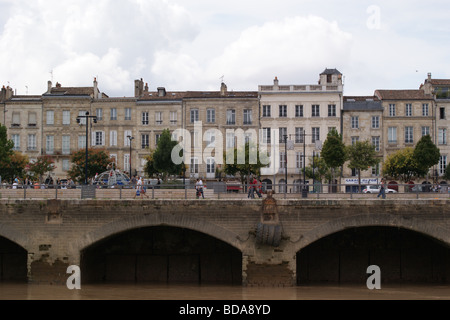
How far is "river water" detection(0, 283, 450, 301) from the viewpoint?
2691 centimetres

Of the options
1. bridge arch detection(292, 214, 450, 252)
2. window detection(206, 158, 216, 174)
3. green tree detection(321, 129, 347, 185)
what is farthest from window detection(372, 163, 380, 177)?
bridge arch detection(292, 214, 450, 252)

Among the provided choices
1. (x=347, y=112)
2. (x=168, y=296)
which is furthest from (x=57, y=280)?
(x=347, y=112)

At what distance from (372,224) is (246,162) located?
3139cm

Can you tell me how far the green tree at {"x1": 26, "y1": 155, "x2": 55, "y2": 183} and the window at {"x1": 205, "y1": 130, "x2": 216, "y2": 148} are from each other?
15.1 metres

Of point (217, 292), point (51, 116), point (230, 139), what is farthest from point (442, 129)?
point (217, 292)

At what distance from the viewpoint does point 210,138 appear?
6700 centimetres

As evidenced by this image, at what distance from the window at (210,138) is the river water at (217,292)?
36821 millimetres

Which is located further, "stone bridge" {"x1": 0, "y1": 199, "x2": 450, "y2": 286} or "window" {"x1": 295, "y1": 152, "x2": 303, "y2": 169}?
"window" {"x1": 295, "y1": 152, "x2": 303, "y2": 169}

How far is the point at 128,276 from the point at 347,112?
3938 centimetres

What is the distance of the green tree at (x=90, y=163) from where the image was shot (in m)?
62.1

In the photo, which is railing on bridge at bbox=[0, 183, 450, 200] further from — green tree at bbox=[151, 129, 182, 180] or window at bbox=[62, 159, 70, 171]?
window at bbox=[62, 159, 70, 171]

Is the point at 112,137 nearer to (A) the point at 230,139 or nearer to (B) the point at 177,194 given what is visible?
(A) the point at 230,139

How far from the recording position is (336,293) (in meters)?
28.5

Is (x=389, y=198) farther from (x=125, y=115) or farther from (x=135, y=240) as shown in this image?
(x=125, y=115)
